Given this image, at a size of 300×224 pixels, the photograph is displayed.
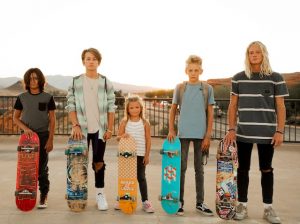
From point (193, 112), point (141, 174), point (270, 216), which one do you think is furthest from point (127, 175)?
point (270, 216)

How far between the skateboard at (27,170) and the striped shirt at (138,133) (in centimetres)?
92

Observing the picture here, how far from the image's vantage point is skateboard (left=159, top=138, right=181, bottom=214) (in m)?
3.89

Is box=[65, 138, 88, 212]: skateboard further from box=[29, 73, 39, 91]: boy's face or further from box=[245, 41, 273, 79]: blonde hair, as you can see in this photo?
box=[245, 41, 273, 79]: blonde hair

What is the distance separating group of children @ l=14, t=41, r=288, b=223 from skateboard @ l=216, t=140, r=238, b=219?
0.09 metres

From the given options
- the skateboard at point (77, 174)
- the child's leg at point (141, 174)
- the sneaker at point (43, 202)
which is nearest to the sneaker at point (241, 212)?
the child's leg at point (141, 174)

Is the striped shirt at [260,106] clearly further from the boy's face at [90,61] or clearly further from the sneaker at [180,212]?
the boy's face at [90,61]

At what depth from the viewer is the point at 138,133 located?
403 centimetres

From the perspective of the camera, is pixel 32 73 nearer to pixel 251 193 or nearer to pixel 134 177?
pixel 134 177

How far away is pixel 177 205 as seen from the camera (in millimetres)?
3881

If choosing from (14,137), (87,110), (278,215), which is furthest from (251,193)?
(14,137)

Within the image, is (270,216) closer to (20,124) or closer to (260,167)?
(260,167)

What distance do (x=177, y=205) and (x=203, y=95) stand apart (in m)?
1.09

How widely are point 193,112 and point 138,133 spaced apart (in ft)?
1.93

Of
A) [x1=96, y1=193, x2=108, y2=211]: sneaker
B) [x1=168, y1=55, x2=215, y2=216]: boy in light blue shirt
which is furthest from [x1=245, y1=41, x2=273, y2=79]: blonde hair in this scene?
[x1=96, y1=193, x2=108, y2=211]: sneaker
